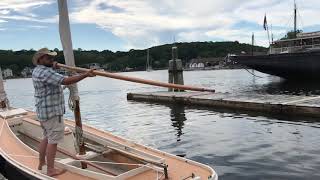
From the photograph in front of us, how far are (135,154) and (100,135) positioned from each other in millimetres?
2131

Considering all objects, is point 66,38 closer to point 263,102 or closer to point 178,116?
point 178,116

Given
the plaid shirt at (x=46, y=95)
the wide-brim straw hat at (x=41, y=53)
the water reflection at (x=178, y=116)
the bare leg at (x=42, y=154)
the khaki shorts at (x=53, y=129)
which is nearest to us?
the plaid shirt at (x=46, y=95)

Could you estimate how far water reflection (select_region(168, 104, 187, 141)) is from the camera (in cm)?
1761

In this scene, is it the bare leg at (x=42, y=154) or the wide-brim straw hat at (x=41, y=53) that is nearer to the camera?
the wide-brim straw hat at (x=41, y=53)

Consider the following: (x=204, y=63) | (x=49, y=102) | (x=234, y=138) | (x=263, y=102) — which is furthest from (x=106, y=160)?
(x=204, y=63)

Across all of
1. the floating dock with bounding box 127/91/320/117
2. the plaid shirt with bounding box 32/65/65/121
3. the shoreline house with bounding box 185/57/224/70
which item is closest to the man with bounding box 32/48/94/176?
the plaid shirt with bounding box 32/65/65/121

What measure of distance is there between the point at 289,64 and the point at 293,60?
773mm

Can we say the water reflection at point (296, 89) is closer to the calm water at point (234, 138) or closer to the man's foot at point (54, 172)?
the calm water at point (234, 138)

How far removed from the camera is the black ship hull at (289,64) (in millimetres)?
43156

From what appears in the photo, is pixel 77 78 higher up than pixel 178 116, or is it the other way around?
pixel 77 78

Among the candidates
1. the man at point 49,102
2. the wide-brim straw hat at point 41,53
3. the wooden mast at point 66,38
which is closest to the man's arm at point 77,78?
the man at point 49,102

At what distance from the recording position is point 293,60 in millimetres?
44344

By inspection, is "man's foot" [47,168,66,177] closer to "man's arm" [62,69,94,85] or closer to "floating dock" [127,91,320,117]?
"man's arm" [62,69,94,85]

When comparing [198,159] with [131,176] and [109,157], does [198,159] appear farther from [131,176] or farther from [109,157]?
[131,176]
